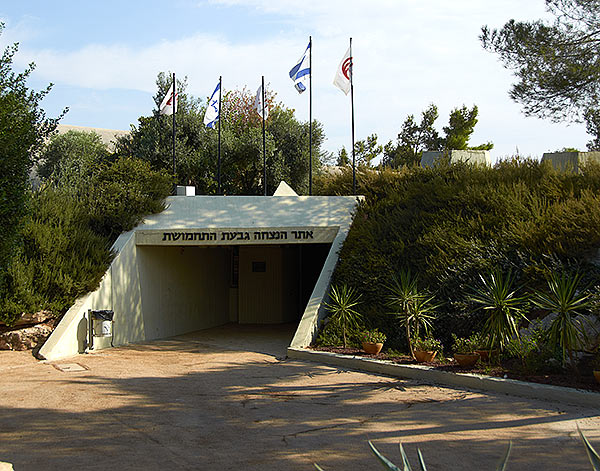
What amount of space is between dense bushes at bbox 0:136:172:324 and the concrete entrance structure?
34cm

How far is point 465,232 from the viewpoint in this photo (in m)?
12.8

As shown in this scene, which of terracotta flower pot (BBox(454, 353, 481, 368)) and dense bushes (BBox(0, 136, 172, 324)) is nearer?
terracotta flower pot (BBox(454, 353, 481, 368))

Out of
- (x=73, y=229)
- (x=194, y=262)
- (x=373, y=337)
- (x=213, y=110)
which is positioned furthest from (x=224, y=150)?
(x=373, y=337)

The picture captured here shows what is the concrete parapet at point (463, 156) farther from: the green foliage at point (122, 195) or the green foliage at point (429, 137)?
the green foliage at point (429, 137)

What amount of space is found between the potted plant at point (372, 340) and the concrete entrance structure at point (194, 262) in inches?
50.4

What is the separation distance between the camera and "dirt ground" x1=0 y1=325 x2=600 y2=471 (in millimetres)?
5809

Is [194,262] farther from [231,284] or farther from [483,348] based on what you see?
[483,348]

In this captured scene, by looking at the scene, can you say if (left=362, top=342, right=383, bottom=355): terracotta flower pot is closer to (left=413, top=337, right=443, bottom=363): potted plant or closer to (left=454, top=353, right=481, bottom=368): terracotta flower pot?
(left=413, top=337, right=443, bottom=363): potted plant

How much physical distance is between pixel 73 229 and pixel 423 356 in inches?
322

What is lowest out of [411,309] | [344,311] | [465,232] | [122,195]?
[344,311]

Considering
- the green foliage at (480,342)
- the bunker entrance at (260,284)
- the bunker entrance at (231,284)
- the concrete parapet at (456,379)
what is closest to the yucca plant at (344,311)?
the concrete parapet at (456,379)

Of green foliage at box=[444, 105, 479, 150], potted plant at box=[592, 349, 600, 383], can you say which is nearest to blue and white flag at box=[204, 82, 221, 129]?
potted plant at box=[592, 349, 600, 383]

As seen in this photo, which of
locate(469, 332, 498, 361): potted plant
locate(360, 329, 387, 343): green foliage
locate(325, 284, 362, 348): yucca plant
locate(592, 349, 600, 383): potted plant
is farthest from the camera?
locate(325, 284, 362, 348): yucca plant

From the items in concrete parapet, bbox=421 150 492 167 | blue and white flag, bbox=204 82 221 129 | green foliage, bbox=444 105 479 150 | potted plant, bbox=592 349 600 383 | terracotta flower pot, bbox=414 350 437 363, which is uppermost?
green foliage, bbox=444 105 479 150
